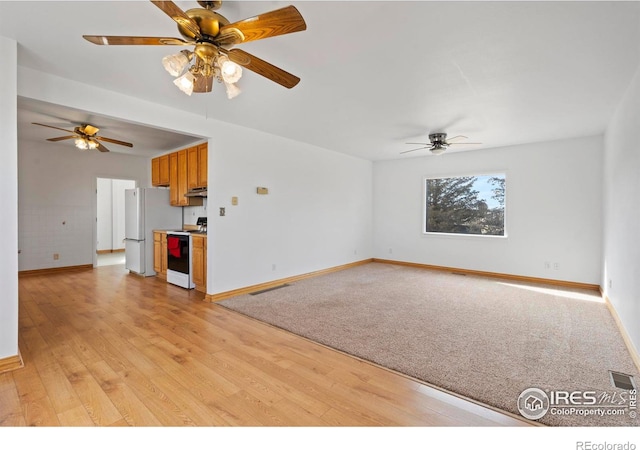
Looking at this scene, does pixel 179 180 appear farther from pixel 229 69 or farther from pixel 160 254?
pixel 229 69

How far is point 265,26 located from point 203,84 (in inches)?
34.6

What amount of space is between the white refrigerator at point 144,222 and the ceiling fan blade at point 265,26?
15.0ft

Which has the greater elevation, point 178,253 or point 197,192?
point 197,192

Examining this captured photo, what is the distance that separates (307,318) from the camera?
3.40m

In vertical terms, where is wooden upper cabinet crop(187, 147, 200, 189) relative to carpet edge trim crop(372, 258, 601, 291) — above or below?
above

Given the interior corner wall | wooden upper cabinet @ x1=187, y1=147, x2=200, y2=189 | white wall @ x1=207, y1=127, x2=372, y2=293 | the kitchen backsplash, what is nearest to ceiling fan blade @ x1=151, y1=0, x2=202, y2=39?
the interior corner wall

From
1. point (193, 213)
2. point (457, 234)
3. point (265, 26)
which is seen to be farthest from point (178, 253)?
point (457, 234)

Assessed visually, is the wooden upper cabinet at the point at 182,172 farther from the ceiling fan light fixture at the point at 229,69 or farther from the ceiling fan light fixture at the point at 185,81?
the ceiling fan light fixture at the point at 229,69

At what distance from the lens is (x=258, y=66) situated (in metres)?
2.01

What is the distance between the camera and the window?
5770 millimetres

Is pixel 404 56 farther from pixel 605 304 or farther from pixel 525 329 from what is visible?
pixel 605 304

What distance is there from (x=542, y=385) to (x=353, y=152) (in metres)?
5.01

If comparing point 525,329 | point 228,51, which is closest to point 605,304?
point 525,329

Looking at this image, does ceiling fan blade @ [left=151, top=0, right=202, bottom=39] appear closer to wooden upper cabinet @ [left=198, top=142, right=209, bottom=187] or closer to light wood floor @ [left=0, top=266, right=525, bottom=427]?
light wood floor @ [left=0, top=266, right=525, bottom=427]
